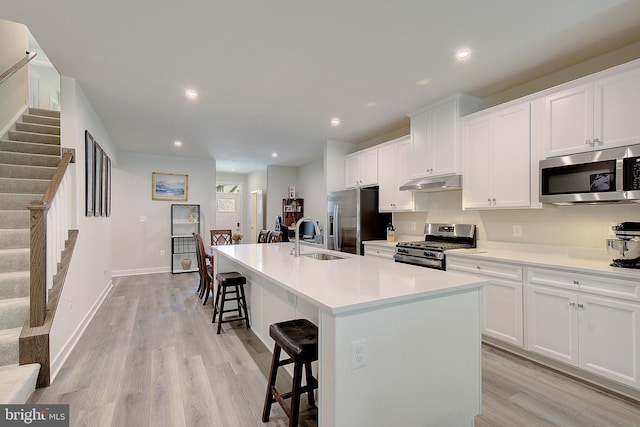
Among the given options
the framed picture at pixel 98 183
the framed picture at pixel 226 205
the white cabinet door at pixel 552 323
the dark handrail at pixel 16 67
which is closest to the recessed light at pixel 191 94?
the framed picture at pixel 98 183

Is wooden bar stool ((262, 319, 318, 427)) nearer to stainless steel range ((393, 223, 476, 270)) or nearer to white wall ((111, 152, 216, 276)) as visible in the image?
stainless steel range ((393, 223, 476, 270))

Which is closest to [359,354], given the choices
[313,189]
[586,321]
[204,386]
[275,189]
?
[204,386]

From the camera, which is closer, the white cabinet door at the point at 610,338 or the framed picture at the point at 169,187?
the white cabinet door at the point at 610,338

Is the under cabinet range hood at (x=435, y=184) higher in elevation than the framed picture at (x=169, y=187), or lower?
lower

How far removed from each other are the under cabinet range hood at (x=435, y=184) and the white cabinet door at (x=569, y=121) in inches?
35.4

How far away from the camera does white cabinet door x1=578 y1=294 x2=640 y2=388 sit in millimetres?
1971

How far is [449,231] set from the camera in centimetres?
375

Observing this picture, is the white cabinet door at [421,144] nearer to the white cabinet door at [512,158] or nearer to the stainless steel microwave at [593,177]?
the white cabinet door at [512,158]

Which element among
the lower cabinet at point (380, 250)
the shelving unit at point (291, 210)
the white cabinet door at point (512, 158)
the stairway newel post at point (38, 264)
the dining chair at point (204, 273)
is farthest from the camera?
the shelving unit at point (291, 210)

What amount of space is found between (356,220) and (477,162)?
194cm

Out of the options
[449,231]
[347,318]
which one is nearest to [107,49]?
[347,318]

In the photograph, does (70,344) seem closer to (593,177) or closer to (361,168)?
(361,168)

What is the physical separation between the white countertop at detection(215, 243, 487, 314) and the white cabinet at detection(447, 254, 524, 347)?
1034 millimetres

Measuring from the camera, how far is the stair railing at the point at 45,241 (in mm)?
2191
